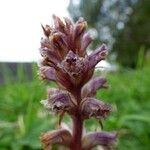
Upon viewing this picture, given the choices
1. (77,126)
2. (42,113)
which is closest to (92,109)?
(77,126)

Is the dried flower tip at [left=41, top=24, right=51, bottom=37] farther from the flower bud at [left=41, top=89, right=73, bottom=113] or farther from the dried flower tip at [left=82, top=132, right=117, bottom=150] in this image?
the dried flower tip at [left=82, top=132, right=117, bottom=150]

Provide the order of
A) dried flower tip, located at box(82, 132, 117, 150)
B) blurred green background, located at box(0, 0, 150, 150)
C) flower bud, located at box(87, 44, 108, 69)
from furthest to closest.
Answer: blurred green background, located at box(0, 0, 150, 150) → dried flower tip, located at box(82, 132, 117, 150) → flower bud, located at box(87, 44, 108, 69)

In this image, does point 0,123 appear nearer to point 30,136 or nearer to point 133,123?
point 30,136

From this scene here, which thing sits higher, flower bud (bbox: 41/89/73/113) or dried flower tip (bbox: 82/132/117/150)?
flower bud (bbox: 41/89/73/113)

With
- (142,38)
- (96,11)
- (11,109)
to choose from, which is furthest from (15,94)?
(96,11)

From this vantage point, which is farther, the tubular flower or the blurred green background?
the blurred green background

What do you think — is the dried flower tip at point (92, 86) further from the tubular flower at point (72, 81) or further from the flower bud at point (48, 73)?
the flower bud at point (48, 73)

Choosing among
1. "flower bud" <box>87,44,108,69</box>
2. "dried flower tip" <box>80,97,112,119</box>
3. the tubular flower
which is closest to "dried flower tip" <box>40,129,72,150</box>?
the tubular flower

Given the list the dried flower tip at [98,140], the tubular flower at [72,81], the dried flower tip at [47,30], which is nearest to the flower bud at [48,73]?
the tubular flower at [72,81]

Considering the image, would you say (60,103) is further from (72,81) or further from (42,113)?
(42,113)
